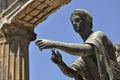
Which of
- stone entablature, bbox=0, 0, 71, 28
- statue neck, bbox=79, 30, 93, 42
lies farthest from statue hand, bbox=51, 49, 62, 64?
stone entablature, bbox=0, 0, 71, 28

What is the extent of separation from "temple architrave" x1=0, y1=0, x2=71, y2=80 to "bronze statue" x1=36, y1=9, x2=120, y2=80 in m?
12.1

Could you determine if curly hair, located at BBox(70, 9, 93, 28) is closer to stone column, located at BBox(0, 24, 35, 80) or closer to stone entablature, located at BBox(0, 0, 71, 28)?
stone column, located at BBox(0, 24, 35, 80)

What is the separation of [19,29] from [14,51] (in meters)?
0.88

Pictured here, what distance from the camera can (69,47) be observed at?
13.9 feet

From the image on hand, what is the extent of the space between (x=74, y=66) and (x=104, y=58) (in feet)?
1.23

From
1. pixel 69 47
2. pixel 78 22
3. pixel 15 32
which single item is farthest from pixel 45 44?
pixel 15 32

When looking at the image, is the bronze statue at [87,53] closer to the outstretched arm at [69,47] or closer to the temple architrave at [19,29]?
the outstretched arm at [69,47]

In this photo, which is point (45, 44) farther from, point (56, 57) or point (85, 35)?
point (85, 35)

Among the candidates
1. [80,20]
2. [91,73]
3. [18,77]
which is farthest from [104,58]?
[18,77]

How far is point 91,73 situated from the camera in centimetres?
441

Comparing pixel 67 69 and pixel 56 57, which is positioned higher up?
pixel 56 57

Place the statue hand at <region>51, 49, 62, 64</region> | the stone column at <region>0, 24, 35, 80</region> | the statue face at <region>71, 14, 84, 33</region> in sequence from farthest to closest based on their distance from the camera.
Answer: the stone column at <region>0, 24, 35, 80</region> < the statue face at <region>71, 14, 84, 33</region> < the statue hand at <region>51, 49, 62, 64</region>

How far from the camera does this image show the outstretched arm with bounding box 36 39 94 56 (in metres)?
4.19

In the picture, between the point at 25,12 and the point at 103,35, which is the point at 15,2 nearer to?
the point at 25,12
